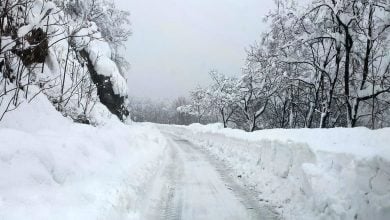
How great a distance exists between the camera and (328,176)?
6.86 meters

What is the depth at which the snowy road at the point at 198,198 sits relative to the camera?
23.3 feet

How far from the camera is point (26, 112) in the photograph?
337 inches

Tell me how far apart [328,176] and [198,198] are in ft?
9.28

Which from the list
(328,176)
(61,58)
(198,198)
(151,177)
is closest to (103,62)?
(61,58)

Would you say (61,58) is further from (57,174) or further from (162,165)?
(57,174)

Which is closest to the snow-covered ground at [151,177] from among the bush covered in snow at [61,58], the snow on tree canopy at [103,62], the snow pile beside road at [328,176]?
the snow pile beside road at [328,176]

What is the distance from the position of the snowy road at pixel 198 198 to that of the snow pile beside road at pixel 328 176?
496 millimetres

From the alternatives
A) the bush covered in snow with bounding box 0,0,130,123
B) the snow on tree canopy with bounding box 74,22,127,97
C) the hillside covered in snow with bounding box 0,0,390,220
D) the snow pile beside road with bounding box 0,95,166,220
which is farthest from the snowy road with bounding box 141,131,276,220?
the snow on tree canopy with bounding box 74,22,127,97

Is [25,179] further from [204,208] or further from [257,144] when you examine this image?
[257,144]

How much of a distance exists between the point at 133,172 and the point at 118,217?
3490mm

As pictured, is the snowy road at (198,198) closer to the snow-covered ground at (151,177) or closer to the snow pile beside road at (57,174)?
the snow-covered ground at (151,177)

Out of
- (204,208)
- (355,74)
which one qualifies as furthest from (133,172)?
(355,74)

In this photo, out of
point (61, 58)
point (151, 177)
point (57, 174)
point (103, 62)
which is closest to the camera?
point (57, 174)

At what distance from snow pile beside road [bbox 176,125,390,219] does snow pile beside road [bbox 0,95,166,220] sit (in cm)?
304
